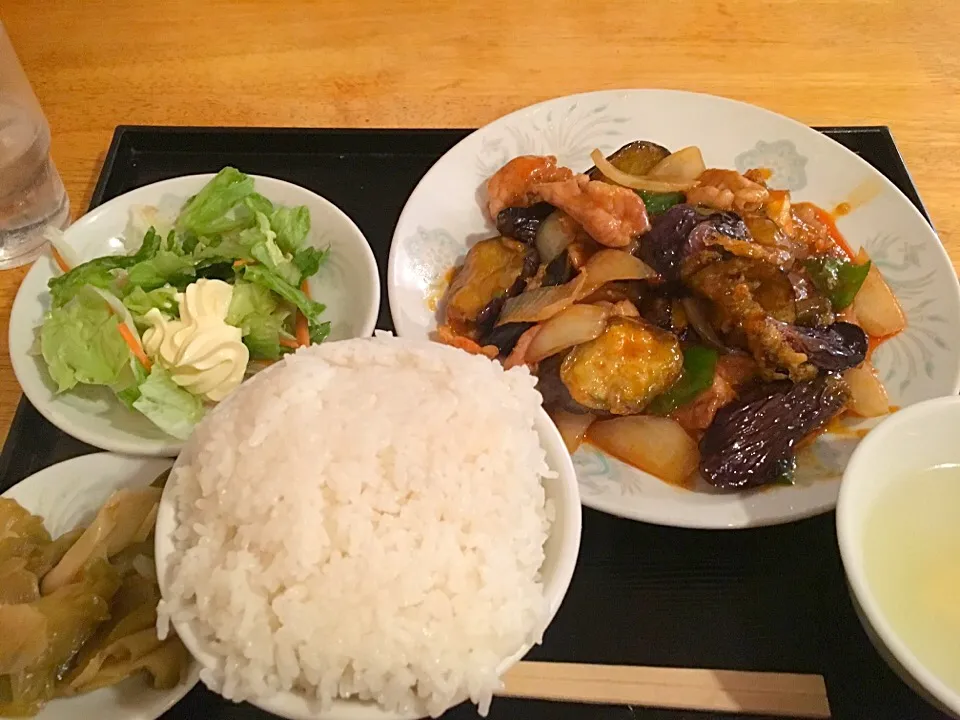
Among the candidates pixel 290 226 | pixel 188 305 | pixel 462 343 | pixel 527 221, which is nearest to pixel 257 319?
pixel 188 305

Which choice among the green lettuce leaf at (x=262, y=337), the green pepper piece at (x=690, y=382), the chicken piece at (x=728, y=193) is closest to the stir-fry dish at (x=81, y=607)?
the green lettuce leaf at (x=262, y=337)

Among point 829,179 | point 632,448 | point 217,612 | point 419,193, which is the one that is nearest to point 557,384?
point 632,448

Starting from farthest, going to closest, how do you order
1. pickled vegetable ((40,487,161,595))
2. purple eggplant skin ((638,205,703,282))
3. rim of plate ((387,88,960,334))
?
rim of plate ((387,88,960,334)) < purple eggplant skin ((638,205,703,282)) < pickled vegetable ((40,487,161,595))

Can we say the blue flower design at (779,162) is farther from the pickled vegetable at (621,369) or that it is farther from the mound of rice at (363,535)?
the mound of rice at (363,535)

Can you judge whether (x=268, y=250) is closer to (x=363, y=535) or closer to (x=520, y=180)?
→ (x=520, y=180)

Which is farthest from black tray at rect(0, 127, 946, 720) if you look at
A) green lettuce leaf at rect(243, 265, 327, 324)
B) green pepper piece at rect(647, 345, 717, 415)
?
green lettuce leaf at rect(243, 265, 327, 324)

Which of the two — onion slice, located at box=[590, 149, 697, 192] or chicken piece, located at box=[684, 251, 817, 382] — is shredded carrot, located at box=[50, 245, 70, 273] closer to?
onion slice, located at box=[590, 149, 697, 192]
